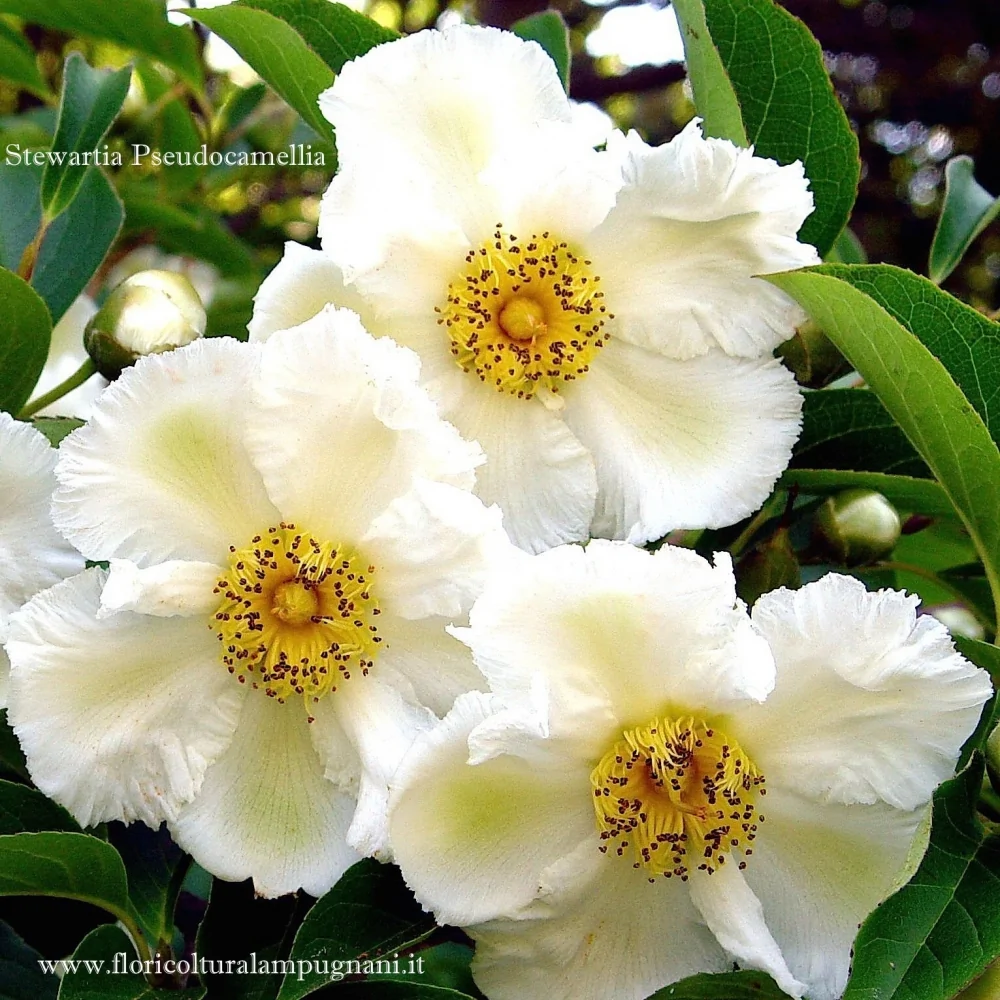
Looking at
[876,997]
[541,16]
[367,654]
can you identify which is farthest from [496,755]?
[541,16]

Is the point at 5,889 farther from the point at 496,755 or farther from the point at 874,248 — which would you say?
the point at 874,248

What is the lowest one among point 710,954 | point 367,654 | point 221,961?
point 221,961

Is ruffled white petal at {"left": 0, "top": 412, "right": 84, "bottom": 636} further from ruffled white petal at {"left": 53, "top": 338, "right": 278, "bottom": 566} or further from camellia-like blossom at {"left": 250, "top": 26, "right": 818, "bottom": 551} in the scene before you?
camellia-like blossom at {"left": 250, "top": 26, "right": 818, "bottom": 551}

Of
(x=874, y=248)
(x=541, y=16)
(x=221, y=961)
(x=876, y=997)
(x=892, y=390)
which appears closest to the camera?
(x=876, y=997)

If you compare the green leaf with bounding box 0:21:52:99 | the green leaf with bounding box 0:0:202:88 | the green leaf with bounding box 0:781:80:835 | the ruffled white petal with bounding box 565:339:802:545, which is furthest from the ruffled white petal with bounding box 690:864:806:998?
the green leaf with bounding box 0:21:52:99

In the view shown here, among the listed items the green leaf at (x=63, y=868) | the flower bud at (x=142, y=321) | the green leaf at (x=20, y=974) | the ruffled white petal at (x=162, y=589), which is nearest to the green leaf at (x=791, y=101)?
the flower bud at (x=142, y=321)

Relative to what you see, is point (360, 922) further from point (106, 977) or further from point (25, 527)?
point (25, 527)

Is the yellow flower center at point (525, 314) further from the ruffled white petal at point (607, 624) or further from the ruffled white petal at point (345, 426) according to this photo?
the ruffled white petal at point (607, 624)
